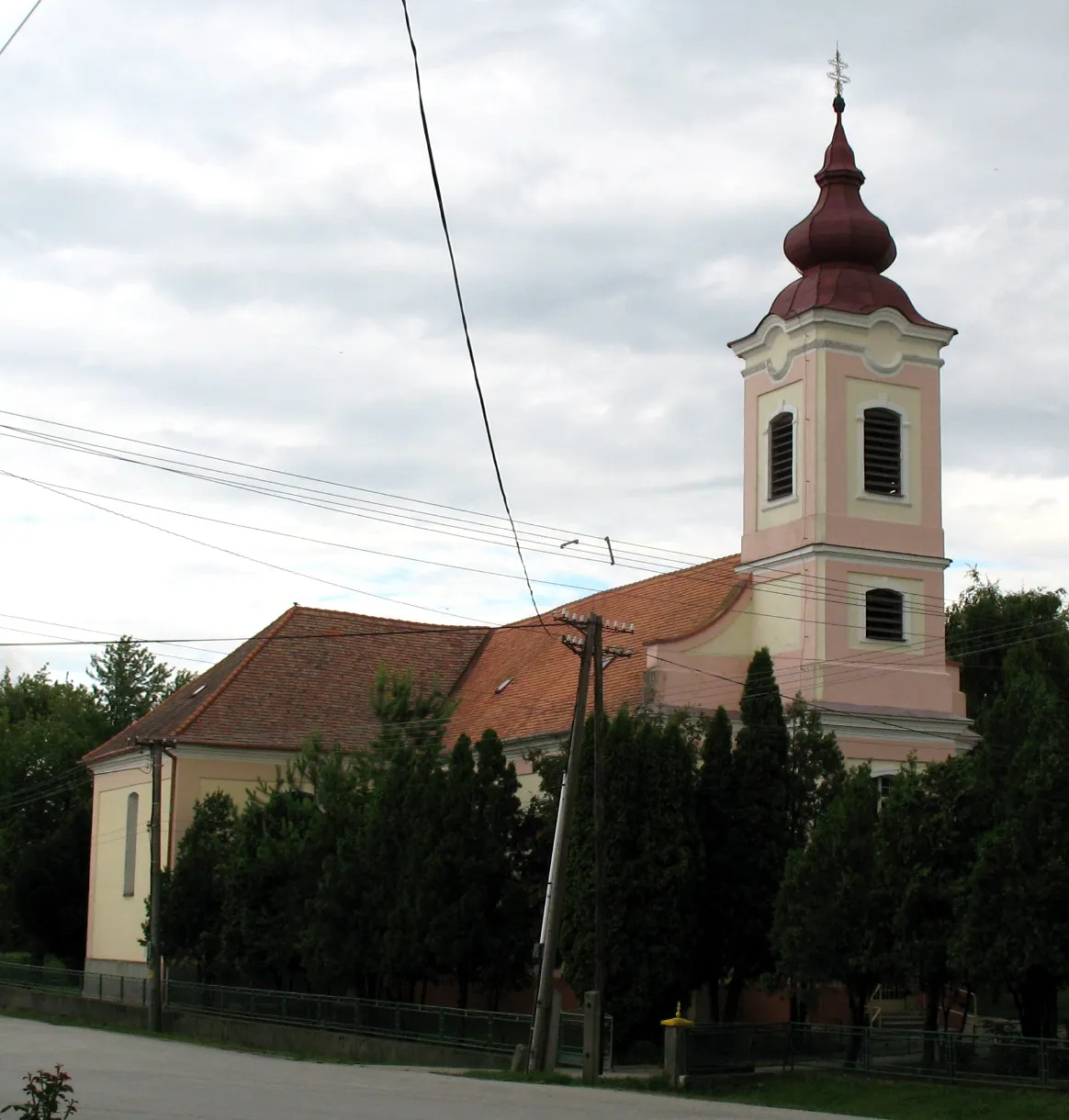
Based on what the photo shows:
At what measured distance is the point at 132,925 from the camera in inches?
1860

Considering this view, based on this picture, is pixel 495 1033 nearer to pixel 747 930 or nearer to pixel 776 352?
pixel 747 930

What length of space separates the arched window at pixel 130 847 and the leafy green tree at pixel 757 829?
21.4 meters

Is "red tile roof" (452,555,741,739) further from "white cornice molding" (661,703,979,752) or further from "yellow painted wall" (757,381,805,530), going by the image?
"white cornice molding" (661,703,979,752)

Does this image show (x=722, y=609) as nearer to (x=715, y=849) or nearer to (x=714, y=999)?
(x=715, y=849)

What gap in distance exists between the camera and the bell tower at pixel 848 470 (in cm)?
3822

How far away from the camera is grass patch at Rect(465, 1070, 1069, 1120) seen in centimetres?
2289

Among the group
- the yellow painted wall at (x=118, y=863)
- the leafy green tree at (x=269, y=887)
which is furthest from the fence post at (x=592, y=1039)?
the yellow painted wall at (x=118, y=863)

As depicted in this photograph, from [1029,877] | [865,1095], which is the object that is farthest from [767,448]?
[865,1095]

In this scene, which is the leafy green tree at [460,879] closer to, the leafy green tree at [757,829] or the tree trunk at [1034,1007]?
the leafy green tree at [757,829]

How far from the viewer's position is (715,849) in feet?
103

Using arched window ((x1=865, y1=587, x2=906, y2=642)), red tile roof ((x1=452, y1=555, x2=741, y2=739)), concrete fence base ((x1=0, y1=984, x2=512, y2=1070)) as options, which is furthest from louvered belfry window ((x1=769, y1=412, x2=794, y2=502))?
concrete fence base ((x1=0, y1=984, x2=512, y2=1070))

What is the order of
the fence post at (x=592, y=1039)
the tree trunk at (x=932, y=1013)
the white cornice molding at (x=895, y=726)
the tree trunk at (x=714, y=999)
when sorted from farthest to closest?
the white cornice molding at (x=895, y=726) < the tree trunk at (x=714, y=999) < the fence post at (x=592, y=1039) < the tree trunk at (x=932, y=1013)

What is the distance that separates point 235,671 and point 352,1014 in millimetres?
15304

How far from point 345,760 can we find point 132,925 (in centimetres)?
721
